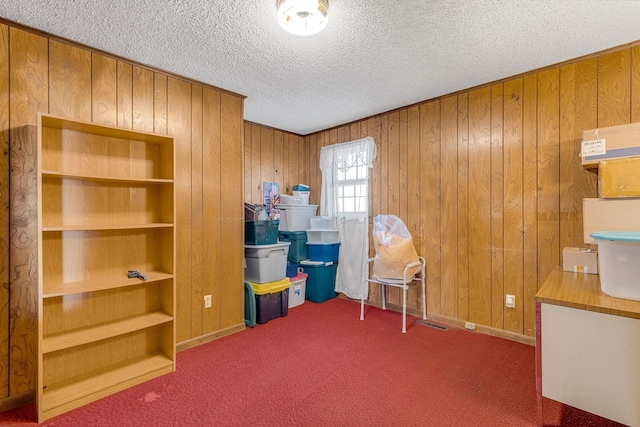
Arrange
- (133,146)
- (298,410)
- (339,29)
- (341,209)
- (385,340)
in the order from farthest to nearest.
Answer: (341,209), (385,340), (133,146), (339,29), (298,410)

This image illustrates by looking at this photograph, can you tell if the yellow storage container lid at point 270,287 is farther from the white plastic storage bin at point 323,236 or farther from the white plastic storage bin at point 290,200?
the white plastic storage bin at point 290,200

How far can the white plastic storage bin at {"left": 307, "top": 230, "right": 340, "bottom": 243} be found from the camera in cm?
398

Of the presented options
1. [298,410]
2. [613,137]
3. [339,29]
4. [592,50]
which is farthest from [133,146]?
[592,50]

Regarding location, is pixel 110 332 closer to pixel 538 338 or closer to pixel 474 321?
pixel 538 338

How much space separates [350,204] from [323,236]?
526mm

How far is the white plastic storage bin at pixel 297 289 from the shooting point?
3678mm

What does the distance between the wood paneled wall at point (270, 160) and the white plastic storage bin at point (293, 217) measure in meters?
0.37

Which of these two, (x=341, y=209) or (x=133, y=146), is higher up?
(x=133, y=146)

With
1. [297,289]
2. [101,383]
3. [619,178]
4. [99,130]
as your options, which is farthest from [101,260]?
[619,178]

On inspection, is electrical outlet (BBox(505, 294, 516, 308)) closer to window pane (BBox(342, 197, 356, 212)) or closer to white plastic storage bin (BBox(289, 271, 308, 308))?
window pane (BBox(342, 197, 356, 212))

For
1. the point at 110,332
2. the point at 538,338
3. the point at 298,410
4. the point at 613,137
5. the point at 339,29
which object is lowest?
the point at 298,410

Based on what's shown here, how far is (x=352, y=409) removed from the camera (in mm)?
1831

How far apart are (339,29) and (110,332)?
2.44 m

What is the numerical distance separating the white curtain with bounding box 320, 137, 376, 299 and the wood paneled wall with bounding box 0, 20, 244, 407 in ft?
4.59
